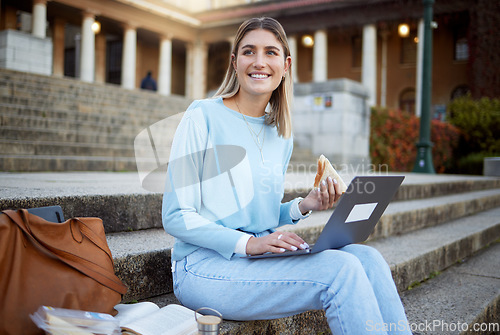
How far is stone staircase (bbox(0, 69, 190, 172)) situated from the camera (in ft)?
18.6

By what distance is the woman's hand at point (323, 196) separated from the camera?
6.70ft

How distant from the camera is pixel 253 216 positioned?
7.00 feet

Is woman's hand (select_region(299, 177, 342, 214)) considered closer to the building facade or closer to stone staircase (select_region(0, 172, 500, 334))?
stone staircase (select_region(0, 172, 500, 334))

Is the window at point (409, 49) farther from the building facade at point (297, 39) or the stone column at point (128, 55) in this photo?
the stone column at point (128, 55)

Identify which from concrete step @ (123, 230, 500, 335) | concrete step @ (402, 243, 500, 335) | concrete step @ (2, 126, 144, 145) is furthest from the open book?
concrete step @ (2, 126, 144, 145)

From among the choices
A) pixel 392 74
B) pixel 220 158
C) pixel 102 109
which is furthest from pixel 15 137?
pixel 392 74

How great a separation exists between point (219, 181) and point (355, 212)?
2.06ft

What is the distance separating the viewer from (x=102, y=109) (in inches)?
354

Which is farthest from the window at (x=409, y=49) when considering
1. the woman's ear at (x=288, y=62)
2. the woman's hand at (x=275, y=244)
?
the woman's hand at (x=275, y=244)

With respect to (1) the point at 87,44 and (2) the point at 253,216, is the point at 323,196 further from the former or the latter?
(1) the point at 87,44

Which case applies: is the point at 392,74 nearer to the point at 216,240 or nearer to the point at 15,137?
the point at 15,137

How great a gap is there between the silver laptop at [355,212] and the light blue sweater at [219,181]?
0.27 metres

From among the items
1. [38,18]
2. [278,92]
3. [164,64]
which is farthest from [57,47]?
[278,92]

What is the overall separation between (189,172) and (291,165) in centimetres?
571
